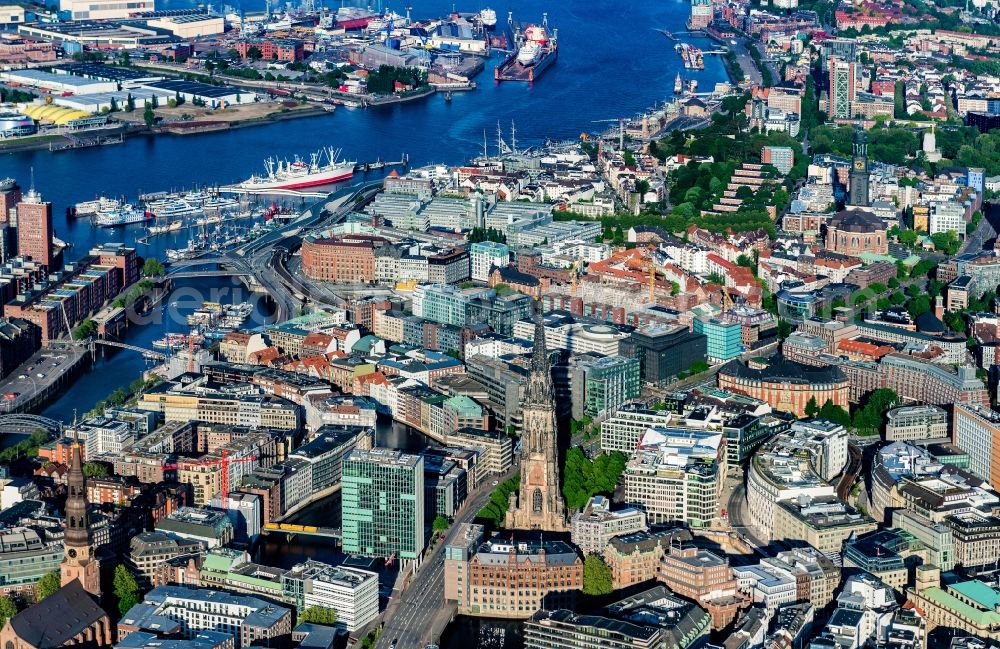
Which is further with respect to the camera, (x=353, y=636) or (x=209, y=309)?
(x=209, y=309)

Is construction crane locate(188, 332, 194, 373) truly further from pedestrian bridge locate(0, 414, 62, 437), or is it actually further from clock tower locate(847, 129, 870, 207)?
clock tower locate(847, 129, 870, 207)

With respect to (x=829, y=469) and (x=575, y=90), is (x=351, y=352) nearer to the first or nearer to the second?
(x=829, y=469)

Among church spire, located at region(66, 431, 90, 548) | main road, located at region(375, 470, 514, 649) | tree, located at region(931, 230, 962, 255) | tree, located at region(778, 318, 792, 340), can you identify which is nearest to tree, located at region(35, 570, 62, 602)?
church spire, located at region(66, 431, 90, 548)

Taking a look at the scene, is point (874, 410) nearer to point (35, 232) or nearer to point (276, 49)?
point (35, 232)

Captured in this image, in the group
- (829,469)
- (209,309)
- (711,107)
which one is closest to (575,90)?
(711,107)

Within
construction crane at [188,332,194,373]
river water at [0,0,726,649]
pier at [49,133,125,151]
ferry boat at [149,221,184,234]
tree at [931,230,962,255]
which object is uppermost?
tree at [931,230,962,255]
